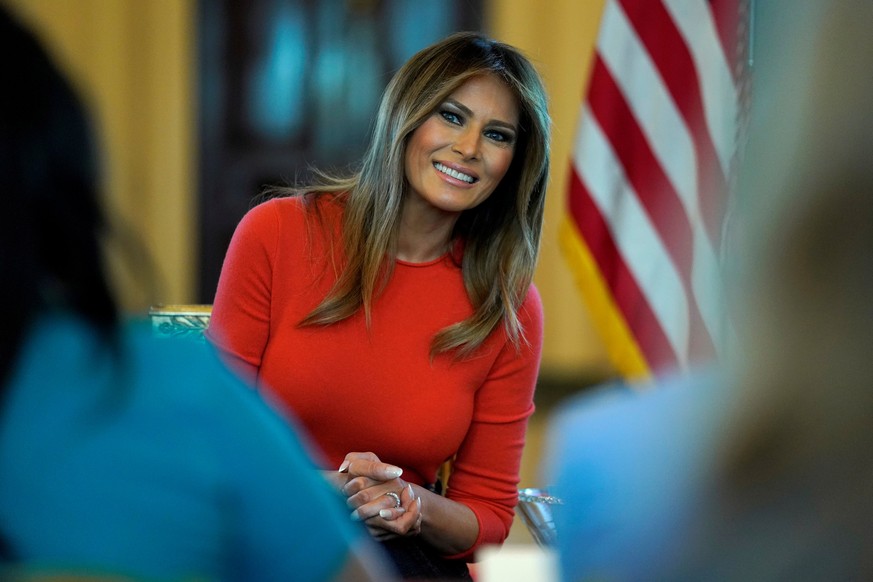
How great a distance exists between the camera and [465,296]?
1.87 metres

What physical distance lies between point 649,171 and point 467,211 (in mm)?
548

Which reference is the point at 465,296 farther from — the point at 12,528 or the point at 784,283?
the point at 784,283

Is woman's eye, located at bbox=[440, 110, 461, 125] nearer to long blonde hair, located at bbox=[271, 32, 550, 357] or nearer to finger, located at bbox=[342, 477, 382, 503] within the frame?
long blonde hair, located at bbox=[271, 32, 550, 357]

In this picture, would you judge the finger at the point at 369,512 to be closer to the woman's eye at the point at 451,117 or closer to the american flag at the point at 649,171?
the woman's eye at the point at 451,117

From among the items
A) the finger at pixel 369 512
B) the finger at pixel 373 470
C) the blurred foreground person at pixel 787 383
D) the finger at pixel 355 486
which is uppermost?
the blurred foreground person at pixel 787 383

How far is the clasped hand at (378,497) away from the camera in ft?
5.24

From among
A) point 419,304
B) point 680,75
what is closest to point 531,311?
point 419,304

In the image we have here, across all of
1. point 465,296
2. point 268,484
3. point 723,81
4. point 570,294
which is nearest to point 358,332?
point 465,296

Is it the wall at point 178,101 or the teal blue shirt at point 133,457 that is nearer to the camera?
the teal blue shirt at point 133,457

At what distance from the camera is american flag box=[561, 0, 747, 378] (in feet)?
7.36

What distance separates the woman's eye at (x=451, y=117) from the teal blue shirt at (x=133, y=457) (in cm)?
131

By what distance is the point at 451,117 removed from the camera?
190 centimetres

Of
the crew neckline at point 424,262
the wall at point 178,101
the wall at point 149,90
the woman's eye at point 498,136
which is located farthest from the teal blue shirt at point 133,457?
the wall at point 149,90

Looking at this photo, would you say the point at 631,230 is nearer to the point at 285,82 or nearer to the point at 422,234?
the point at 422,234
